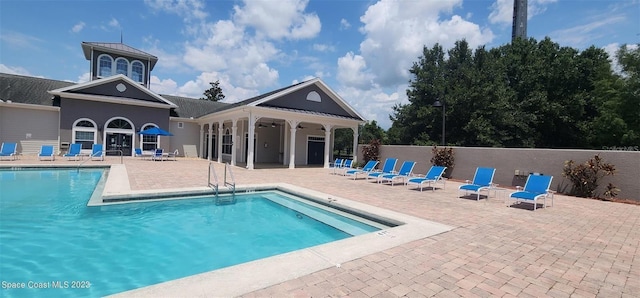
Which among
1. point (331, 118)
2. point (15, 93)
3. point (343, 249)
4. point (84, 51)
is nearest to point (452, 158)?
point (331, 118)

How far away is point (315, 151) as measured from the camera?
72.8ft

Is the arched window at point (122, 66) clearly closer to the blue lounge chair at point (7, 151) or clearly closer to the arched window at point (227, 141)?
the arched window at point (227, 141)

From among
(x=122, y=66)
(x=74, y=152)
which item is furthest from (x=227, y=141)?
(x=122, y=66)

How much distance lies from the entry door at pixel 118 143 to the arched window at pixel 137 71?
23.7 feet

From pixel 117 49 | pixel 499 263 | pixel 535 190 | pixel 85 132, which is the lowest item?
pixel 499 263

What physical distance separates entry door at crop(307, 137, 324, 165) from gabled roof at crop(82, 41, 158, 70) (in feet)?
53.7

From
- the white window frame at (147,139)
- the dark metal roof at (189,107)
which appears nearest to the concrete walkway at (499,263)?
the white window frame at (147,139)

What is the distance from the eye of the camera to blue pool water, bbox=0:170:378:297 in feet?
13.2

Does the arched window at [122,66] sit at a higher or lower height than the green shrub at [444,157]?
higher

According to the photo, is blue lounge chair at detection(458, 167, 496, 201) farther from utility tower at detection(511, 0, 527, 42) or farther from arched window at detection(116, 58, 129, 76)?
utility tower at detection(511, 0, 527, 42)

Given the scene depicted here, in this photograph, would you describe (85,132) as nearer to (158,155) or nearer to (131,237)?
(158,155)

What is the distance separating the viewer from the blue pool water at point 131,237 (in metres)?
4.01

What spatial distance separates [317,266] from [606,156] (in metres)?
11.2

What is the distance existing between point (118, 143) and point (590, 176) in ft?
83.2
